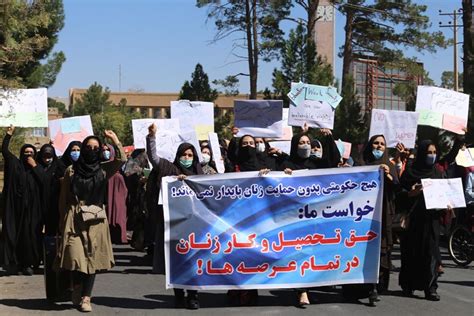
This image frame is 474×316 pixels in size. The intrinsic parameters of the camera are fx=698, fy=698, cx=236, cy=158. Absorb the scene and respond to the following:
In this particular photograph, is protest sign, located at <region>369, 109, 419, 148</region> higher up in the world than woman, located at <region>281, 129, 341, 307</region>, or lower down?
higher up

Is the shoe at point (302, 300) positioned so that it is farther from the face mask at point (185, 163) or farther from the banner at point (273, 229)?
the face mask at point (185, 163)

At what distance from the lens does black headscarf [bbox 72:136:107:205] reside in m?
6.66

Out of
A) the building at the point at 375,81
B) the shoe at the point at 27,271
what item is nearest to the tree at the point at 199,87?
the building at the point at 375,81

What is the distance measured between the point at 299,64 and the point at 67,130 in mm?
13033

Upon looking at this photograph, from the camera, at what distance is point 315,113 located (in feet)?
31.1

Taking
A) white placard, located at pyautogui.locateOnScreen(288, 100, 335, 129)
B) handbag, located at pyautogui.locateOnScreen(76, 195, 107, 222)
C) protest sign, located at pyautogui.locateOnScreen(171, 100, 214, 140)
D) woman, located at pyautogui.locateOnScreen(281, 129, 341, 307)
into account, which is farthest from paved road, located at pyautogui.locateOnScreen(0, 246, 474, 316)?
protest sign, located at pyautogui.locateOnScreen(171, 100, 214, 140)

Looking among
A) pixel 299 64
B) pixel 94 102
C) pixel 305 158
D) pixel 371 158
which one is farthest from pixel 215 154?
pixel 94 102

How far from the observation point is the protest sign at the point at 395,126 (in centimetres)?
930

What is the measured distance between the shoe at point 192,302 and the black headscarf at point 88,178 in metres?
1.30

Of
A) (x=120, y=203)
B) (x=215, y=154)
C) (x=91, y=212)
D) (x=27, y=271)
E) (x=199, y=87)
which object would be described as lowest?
(x=27, y=271)

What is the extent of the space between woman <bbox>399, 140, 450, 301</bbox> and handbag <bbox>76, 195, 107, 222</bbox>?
3.34 m

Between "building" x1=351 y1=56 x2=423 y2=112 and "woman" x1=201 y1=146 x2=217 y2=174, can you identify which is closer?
"woman" x1=201 y1=146 x2=217 y2=174

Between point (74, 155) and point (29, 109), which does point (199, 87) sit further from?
point (74, 155)

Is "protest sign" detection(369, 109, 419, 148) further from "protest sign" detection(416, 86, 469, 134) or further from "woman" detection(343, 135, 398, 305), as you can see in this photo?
"woman" detection(343, 135, 398, 305)
